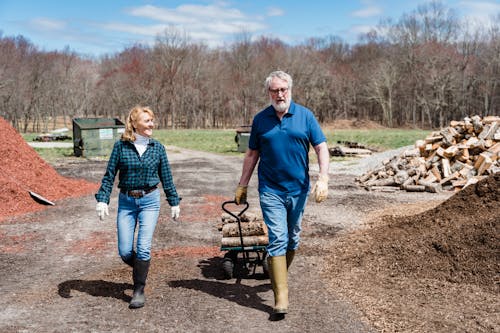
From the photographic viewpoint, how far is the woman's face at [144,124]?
4.89 metres

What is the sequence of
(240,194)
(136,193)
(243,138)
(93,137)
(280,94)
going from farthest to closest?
(243,138), (93,137), (240,194), (136,193), (280,94)

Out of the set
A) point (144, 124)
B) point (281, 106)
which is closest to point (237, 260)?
point (144, 124)

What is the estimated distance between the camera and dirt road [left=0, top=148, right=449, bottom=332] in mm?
4480

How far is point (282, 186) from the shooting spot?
4.74 metres

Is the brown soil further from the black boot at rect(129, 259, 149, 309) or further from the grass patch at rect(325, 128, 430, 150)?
the grass patch at rect(325, 128, 430, 150)

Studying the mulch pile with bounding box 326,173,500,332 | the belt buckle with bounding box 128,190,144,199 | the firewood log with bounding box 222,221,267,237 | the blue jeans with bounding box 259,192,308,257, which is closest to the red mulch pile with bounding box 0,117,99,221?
the firewood log with bounding box 222,221,267,237

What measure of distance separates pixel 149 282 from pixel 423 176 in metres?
10.9

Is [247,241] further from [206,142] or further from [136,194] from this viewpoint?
[206,142]

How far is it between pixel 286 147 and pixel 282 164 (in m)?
0.17

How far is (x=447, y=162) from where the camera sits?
49.0ft

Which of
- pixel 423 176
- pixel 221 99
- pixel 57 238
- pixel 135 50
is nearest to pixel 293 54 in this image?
pixel 221 99

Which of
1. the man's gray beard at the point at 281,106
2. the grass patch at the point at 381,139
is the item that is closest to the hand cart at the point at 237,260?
the man's gray beard at the point at 281,106

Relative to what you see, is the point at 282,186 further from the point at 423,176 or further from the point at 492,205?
the point at 423,176

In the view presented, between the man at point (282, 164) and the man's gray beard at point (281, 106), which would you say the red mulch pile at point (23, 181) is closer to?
the man at point (282, 164)
